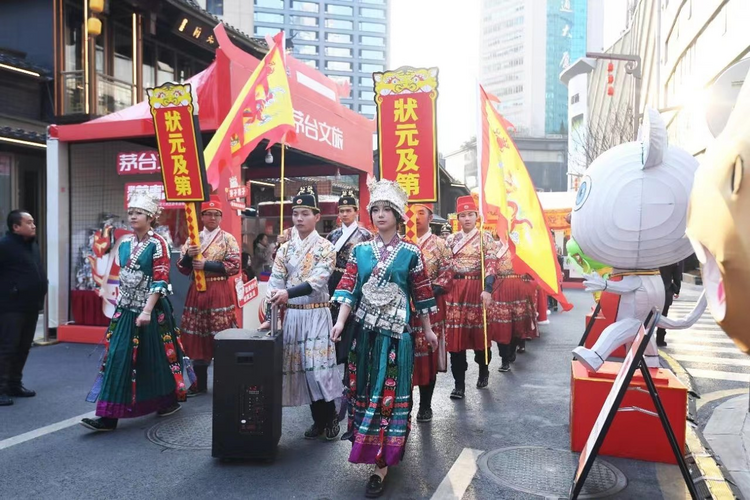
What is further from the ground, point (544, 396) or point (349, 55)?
point (349, 55)

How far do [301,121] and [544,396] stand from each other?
525 centimetres

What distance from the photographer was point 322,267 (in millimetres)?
4227

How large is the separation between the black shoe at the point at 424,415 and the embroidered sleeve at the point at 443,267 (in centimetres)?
109

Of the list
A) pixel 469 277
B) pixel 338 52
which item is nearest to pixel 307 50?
pixel 338 52

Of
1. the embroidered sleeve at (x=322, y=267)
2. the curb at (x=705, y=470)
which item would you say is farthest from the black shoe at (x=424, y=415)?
the curb at (x=705, y=470)

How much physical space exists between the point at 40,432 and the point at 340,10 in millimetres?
96377

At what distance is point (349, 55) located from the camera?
9138cm

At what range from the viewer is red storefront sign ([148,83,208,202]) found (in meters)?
5.34

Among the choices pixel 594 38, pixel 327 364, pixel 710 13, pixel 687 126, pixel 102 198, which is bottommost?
pixel 327 364

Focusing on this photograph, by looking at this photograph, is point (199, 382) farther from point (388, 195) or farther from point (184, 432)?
point (388, 195)

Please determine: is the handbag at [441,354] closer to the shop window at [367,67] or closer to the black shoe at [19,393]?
the black shoe at [19,393]

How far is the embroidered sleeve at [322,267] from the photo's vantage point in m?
4.16

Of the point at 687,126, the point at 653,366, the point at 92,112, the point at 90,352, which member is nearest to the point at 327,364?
the point at 653,366

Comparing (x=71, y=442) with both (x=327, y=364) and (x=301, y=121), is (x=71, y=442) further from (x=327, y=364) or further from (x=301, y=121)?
(x=301, y=121)
